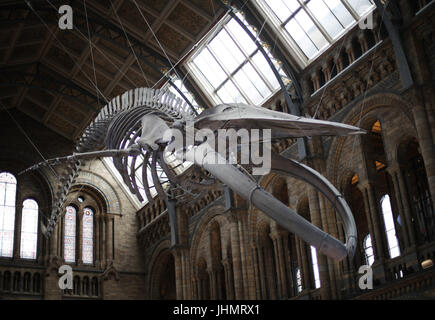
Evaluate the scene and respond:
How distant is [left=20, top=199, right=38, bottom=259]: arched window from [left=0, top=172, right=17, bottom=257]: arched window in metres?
0.48

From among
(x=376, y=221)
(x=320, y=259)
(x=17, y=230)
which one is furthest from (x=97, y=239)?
(x=376, y=221)

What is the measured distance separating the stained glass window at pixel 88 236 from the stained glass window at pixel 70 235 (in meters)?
0.45

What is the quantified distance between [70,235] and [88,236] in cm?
85

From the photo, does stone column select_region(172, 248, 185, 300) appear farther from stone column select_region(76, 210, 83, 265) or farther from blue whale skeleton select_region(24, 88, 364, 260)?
blue whale skeleton select_region(24, 88, 364, 260)

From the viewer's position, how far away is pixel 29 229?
26.2 meters

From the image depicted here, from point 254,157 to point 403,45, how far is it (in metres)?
8.86

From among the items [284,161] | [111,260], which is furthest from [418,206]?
[111,260]

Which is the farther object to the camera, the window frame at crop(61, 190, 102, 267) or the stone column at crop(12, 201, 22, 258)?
the window frame at crop(61, 190, 102, 267)

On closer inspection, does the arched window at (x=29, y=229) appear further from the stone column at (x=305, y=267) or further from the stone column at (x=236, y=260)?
the stone column at (x=305, y=267)

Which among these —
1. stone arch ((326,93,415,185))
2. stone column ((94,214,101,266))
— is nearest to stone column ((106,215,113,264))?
stone column ((94,214,101,266))

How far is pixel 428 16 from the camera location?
15.4m

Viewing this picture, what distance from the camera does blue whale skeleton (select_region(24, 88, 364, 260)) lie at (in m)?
7.43

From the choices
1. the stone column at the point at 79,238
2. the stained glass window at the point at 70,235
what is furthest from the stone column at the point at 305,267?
the stained glass window at the point at 70,235

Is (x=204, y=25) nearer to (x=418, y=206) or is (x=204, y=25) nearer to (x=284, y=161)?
(x=418, y=206)
